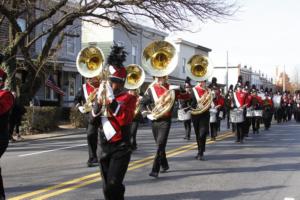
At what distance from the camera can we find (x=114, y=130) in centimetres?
544

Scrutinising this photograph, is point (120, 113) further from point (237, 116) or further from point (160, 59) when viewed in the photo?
point (237, 116)

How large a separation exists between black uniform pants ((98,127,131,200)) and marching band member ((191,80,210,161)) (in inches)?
217

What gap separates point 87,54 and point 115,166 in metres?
4.30

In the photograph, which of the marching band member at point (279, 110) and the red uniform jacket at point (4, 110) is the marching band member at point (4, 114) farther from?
the marching band member at point (279, 110)

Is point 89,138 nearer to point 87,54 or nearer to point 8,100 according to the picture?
A: point 87,54

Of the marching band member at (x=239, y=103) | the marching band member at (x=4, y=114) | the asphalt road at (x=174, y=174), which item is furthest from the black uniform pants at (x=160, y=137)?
the marching band member at (x=239, y=103)

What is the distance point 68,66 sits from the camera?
2783 centimetres

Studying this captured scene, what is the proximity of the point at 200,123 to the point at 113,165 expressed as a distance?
19.4 ft

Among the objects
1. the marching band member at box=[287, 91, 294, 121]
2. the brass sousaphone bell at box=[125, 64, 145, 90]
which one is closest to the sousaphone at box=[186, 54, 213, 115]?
the brass sousaphone bell at box=[125, 64, 145, 90]

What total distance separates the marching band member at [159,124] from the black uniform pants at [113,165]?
3.13 meters

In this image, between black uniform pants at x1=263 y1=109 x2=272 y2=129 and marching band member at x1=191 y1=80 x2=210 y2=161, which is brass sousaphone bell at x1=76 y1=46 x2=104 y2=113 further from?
black uniform pants at x1=263 y1=109 x2=272 y2=129

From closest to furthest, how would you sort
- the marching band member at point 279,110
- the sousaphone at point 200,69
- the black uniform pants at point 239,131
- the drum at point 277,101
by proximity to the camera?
the sousaphone at point 200,69
the black uniform pants at point 239,131
the drum at point 277,101
the marching band member at point 279,110

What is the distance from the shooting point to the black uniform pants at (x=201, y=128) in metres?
10.8

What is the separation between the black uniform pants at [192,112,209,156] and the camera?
10836mm
